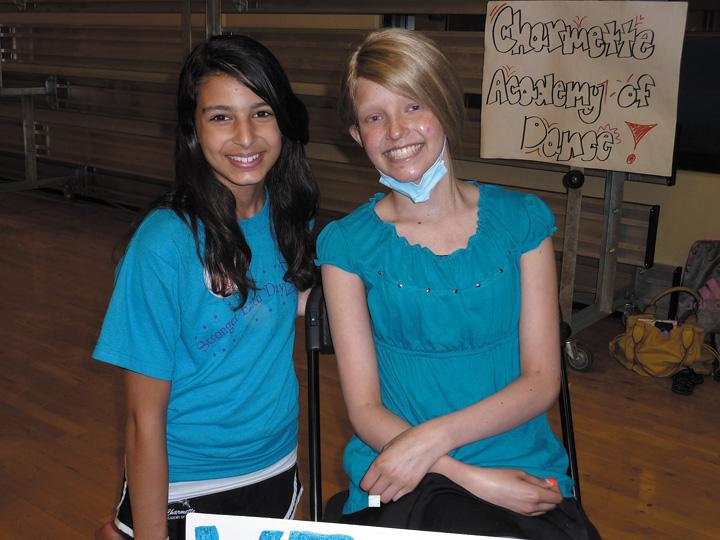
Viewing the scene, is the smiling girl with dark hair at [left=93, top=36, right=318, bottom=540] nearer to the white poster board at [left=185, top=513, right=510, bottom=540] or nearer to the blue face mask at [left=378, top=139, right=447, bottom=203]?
the blue face mask at [left=378, top=139, right=447, bottom=203]

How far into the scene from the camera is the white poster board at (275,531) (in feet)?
3.52

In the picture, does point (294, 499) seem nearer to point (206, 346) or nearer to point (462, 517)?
point (206, 346)

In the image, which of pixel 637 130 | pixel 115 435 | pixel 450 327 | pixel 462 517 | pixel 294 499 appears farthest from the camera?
pixel 637 130

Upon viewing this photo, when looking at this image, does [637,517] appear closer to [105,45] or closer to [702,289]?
[702,289]

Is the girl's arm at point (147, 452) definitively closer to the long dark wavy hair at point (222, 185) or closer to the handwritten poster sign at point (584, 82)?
the long dark wavy hair at point (222, 185)

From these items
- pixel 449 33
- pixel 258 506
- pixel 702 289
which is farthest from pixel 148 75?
pixel 258 506

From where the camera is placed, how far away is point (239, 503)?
1610mm

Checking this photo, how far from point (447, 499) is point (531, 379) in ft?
0.90

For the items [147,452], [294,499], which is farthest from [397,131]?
[294,499]

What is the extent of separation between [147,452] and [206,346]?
0.68 feet

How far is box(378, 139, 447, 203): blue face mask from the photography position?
1477 mm

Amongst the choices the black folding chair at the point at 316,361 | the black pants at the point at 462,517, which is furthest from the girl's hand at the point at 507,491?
the black folding chair at the point at 316,361

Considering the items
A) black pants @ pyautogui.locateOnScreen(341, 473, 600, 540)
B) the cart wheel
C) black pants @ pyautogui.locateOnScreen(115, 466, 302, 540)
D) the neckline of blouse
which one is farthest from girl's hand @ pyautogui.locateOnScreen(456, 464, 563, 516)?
the cart wheel

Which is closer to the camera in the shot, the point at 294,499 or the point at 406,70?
the point at 406,70
